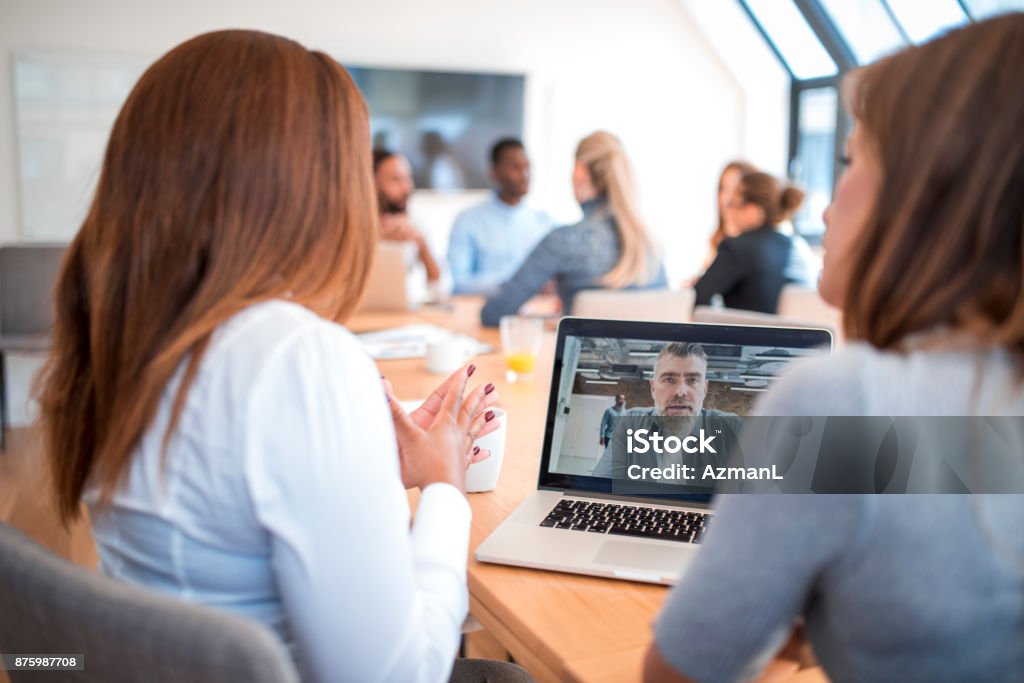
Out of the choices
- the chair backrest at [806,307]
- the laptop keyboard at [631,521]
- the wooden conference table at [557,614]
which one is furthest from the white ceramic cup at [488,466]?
the chair backrest at [806,307]

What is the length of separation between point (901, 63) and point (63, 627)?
26.6 inches

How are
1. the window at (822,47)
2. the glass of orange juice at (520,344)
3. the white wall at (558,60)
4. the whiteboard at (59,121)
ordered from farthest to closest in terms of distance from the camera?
the window at (822,47) → the white wall at (558,60) → the whiteboard at (59,121) → the glass of orange juice at (520,344)

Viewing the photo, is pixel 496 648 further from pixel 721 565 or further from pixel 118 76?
pixel 118 76

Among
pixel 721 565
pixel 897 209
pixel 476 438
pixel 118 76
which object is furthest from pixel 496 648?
pixel 118 76

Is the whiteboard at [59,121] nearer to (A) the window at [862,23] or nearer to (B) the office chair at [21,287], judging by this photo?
(B) the office chair at [21,287]

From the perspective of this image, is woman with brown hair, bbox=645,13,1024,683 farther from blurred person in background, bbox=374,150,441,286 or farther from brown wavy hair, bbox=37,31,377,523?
blurred person in background, bbox=374,150,441,286

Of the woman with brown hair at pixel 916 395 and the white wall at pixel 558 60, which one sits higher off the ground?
the white wall at pixel 558 60

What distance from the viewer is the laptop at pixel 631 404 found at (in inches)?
42.0

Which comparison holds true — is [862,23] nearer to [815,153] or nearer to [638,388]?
[815,153]

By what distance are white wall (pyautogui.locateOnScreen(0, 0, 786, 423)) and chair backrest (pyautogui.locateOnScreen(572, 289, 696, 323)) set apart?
331 cm

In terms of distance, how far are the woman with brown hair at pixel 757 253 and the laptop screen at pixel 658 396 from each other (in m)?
2.05

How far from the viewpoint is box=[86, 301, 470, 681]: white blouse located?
2.33ft

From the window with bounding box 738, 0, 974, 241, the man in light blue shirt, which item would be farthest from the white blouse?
the window with bounding box 738, 0, 974, 241

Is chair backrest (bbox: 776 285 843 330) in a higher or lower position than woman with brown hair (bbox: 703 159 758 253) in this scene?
lower
